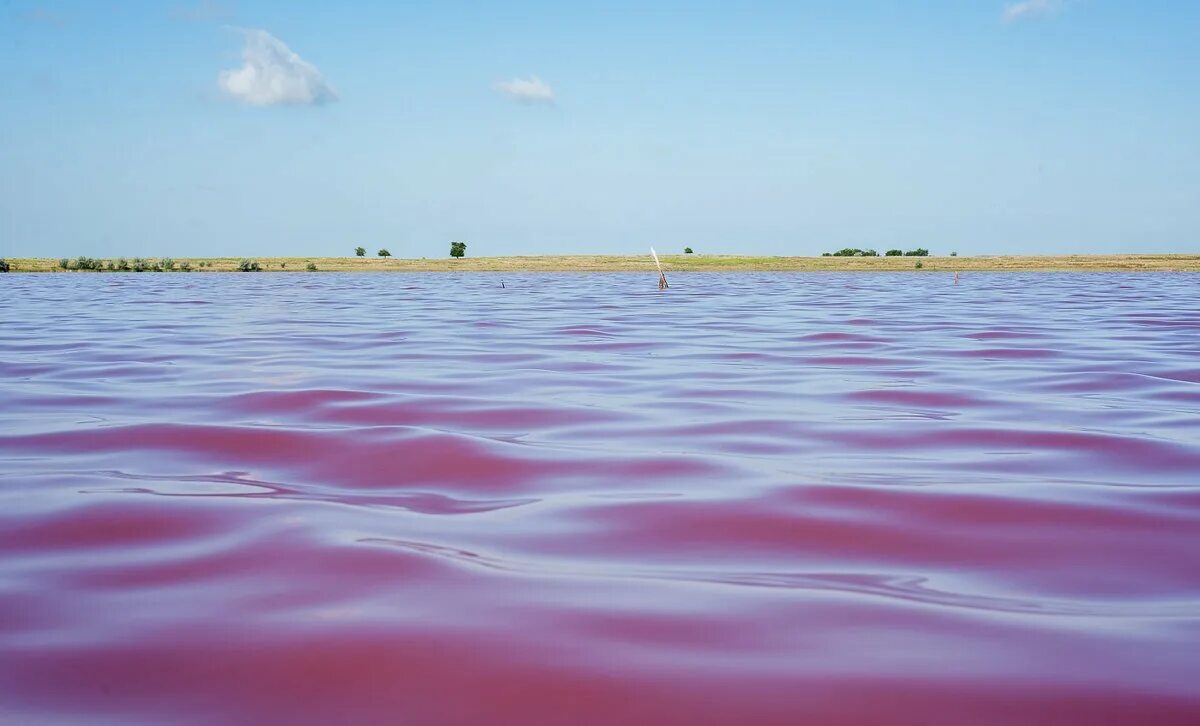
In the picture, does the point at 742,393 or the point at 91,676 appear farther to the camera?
the point at 742,393

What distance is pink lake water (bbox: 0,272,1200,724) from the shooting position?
175 cm

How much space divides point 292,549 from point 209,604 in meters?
0.42

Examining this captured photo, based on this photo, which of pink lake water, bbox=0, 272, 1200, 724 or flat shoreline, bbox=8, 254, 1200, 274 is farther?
flat shoreline, bbox=8, 254, 1200, 274

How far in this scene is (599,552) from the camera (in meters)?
2.62

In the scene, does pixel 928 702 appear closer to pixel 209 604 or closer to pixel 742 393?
pixel 209 604

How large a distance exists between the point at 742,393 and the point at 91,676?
175 inches

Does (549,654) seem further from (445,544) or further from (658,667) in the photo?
(445,544)

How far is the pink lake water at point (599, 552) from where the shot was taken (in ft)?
5.75

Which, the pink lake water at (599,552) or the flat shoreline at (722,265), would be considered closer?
the pink lake water at (599,552)

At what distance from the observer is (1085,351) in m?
8.59

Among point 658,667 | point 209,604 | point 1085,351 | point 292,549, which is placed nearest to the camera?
point 658,667

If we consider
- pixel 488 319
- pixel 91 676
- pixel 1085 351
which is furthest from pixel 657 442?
pixel 488 319

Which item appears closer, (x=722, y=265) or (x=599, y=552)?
(x=599, y=552)

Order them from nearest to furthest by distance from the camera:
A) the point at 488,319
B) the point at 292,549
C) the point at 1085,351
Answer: the point at 292,549
the point at 1085,351
the point at 488,319
